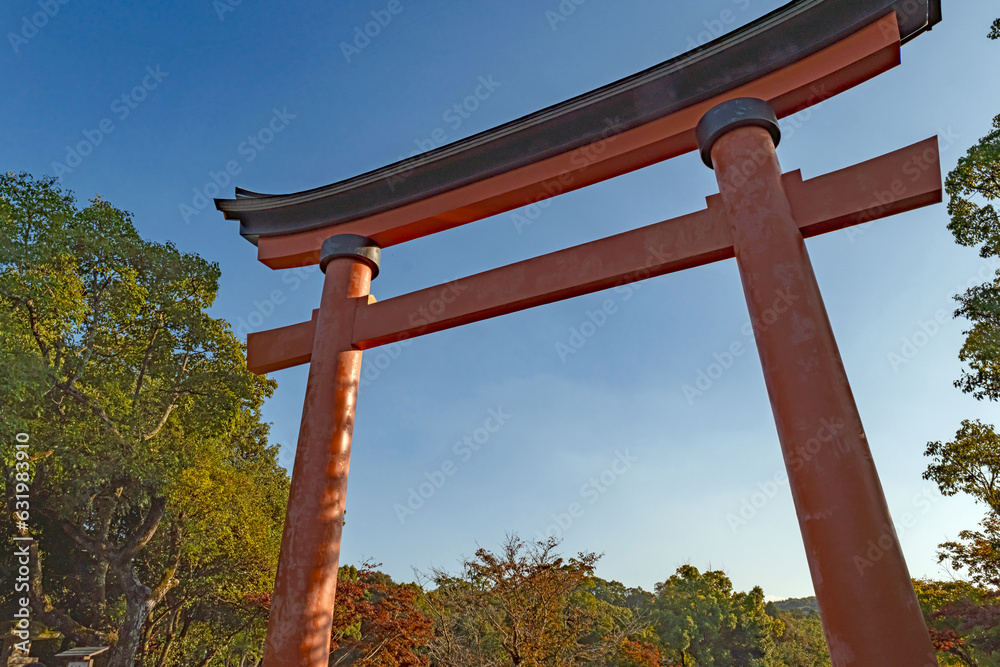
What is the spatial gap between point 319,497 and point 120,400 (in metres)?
7.78

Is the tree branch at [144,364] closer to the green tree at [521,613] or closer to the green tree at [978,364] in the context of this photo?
the green tree at [521,613]

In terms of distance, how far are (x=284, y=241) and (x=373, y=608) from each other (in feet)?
27.0

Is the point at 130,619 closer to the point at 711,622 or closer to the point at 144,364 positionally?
the point at 144,364

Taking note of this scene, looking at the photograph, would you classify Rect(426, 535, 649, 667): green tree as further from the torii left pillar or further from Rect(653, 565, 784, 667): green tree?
Rect(653, 565, 784, 667): green tree

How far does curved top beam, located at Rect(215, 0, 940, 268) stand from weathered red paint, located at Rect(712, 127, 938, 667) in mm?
778

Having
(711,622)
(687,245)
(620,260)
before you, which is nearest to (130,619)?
(620,260)

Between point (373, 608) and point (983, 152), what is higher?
point (983, 152)

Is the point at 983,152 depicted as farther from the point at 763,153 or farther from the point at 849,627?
the point at 849,627

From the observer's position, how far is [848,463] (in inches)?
90.8

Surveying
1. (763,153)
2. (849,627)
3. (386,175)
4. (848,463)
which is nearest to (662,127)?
(763,153)

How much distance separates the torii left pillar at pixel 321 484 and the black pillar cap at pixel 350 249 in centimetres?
1

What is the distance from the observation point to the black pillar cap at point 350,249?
4.52 metres

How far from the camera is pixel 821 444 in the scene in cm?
237

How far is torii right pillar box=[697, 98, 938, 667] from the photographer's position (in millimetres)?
2068
